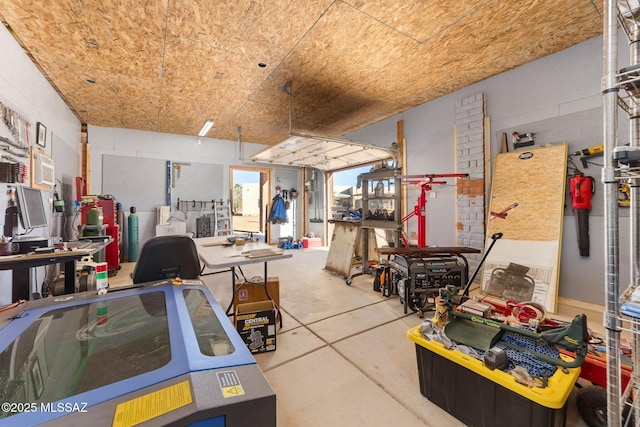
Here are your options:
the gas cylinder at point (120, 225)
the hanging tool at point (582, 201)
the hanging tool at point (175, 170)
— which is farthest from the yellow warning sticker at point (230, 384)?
the hanging tool at point (175, 170)

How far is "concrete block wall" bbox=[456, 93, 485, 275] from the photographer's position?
13.1 ft

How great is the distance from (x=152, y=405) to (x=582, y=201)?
4.25 metres

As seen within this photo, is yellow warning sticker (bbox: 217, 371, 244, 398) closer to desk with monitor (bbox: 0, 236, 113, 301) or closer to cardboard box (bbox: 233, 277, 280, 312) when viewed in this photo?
cardboard box (bbox: 233, 277, 280, 312)

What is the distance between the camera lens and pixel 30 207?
2.68 metres

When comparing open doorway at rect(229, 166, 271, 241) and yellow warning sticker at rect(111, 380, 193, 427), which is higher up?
open doorway at rect(229, 166, 271, 241)

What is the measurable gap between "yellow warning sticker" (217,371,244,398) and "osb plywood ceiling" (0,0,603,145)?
2931 mm

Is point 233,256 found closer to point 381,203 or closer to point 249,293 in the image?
point 249,293

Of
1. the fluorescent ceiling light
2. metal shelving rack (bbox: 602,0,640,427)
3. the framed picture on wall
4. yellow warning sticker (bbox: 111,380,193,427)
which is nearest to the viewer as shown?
yellow warning sticker (bbox: 111,380,193,427)

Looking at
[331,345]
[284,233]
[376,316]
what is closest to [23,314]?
[331,345]

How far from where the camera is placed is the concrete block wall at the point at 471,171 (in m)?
3.99

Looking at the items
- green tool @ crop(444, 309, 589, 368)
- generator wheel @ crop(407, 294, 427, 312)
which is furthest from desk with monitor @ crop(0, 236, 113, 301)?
generator wheel @ crop(407, 294, 427, 312)

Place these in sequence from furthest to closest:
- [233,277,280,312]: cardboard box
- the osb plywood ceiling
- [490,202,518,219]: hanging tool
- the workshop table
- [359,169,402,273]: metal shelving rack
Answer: [359,169,402,273]: metal shelving rack → [490,202,518,219]: hanging tool → [233,277,280,312]: cardboard box → the osb plywood ceiling → the workshop table

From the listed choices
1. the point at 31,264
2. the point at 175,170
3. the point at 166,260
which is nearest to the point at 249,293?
the point at 166,260

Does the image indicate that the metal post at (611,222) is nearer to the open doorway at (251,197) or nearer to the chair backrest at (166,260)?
the chair backrest at (166,260)
